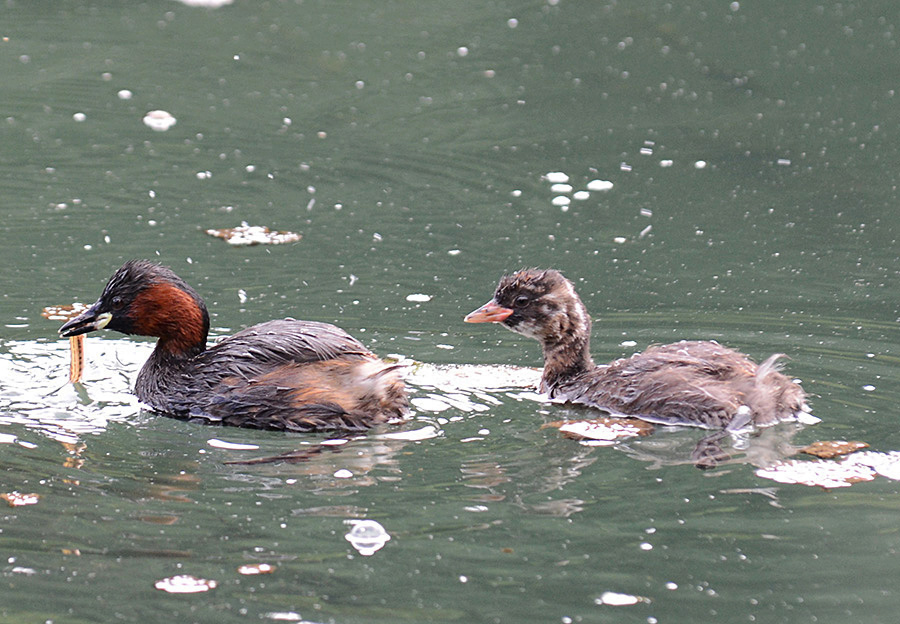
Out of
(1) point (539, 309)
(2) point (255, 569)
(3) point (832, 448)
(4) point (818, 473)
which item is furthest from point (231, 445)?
(3) point (832, 448)

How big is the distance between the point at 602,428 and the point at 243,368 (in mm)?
1824

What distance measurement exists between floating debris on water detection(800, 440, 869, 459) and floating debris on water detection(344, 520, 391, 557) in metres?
2.12

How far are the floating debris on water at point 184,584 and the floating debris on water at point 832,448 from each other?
2850 millimetres

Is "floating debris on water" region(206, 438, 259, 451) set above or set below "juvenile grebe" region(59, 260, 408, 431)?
below

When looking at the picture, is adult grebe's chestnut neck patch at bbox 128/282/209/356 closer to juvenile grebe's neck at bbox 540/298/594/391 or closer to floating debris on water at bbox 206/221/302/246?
juvenile grebe's neck at bbox 540/298/594/391

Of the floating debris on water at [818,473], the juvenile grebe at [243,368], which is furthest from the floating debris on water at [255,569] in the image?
the floating debris on water at [818,473]

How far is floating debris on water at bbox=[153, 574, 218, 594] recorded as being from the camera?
4.51 m

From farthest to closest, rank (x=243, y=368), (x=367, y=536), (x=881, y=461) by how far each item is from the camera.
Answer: (x=243, y=368) < (x=881, y=461) < (x=367, y=536)

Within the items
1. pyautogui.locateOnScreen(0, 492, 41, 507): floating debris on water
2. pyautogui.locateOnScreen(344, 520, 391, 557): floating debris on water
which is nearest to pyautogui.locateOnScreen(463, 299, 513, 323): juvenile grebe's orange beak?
pyautogui.locateOnScreen(344, 520, 391, 557): floating debris on water

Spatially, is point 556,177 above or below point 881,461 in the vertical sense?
above

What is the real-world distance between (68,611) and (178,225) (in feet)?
17.8

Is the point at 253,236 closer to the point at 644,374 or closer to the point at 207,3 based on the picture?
the point at 644,374

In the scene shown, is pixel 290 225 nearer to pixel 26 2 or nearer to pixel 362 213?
pixel 362 213

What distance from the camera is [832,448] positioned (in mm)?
5922
